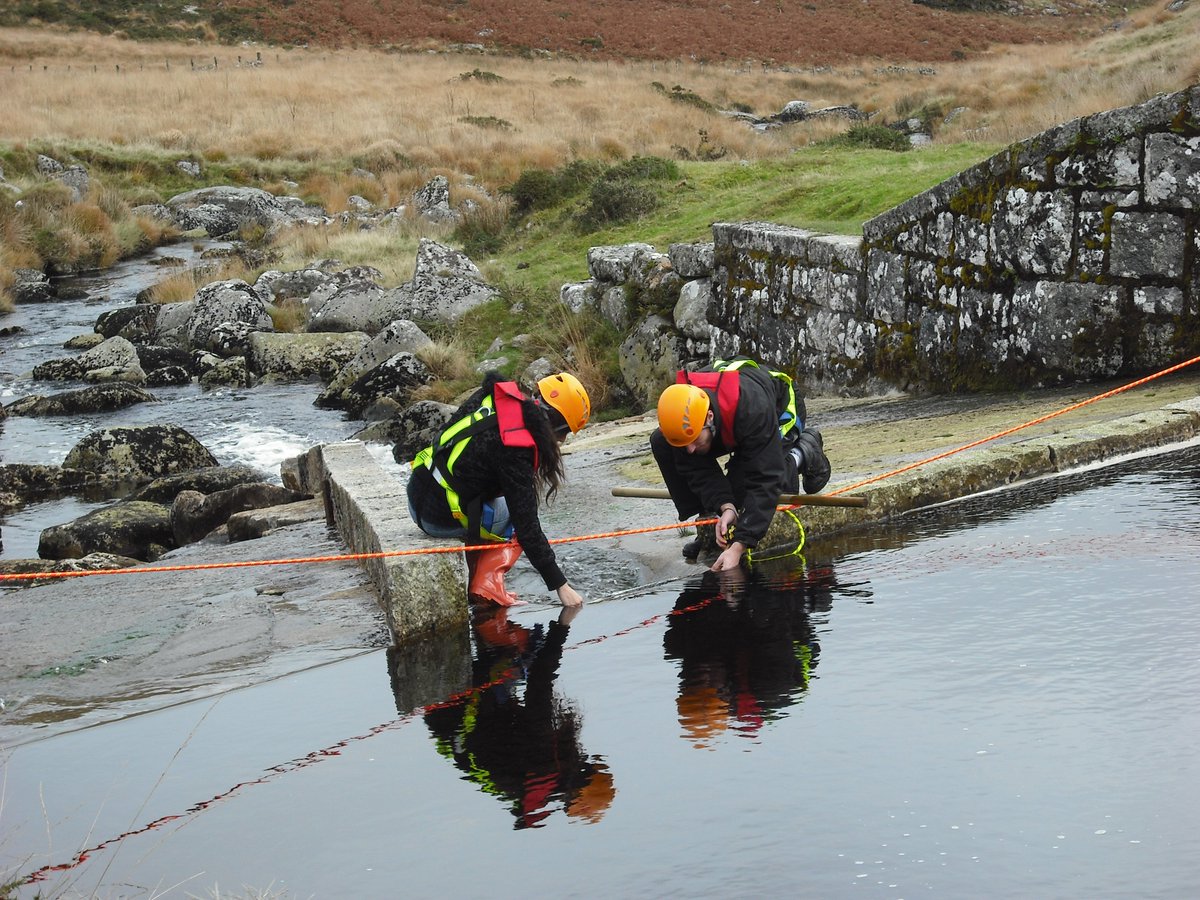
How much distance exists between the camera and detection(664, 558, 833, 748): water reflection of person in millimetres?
4773

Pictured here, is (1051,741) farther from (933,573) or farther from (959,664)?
(933,573)

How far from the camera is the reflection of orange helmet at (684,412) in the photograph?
20.0 ft

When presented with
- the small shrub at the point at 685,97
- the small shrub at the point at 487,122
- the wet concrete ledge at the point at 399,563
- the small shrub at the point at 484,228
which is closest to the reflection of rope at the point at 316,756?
the wet concrete ledge at the point at 399,563

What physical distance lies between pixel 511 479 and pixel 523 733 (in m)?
1.50

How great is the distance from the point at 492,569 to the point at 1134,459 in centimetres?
385

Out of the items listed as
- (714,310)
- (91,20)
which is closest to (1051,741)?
(714,310)

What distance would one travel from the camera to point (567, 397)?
6.04 meters

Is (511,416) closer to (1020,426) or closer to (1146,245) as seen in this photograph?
(1020,426)

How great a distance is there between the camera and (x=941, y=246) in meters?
10.5

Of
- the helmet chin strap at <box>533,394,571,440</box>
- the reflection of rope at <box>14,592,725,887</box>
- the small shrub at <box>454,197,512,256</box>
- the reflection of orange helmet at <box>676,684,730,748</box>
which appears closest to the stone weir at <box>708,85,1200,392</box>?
the reflection of rope at <box>14,592,725,887</box>

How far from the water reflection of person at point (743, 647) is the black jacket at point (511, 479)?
69 centimetres

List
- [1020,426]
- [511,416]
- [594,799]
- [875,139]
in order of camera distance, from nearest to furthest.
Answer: [594,799], [511,416], [1020,426], [875,139]

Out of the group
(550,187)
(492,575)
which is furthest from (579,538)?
(550,187)

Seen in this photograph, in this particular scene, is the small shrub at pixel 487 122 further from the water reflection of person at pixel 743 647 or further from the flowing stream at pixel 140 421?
the water reflection of person at pixel 743 647
